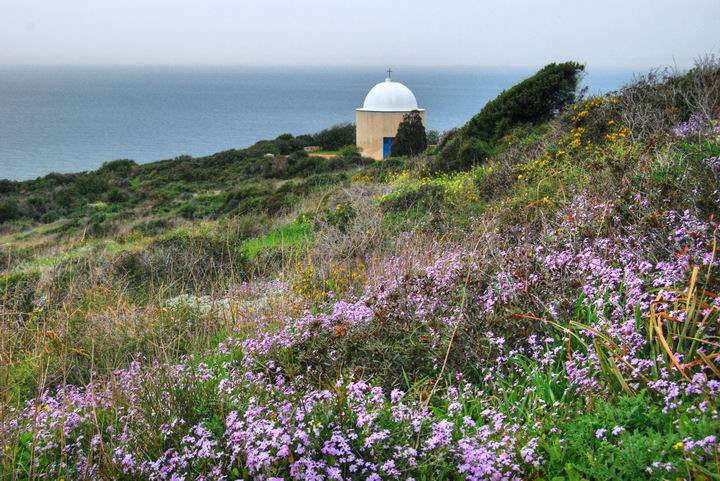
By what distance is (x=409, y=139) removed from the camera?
1283 inches

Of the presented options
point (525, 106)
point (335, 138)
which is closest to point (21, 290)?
point (525, 106)

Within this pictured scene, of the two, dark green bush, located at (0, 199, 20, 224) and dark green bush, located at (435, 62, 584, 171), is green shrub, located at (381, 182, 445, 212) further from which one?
dark green bush, located at (0, 199, 20, 224)

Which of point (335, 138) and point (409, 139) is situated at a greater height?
point (409, 139)

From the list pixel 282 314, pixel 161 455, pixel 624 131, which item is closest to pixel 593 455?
pixel 161 455

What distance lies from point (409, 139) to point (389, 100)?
328 inches

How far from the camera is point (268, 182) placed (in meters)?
29.8

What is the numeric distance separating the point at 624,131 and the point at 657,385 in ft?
21.3

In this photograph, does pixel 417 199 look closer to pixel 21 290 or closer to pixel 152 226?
pixel 21 290

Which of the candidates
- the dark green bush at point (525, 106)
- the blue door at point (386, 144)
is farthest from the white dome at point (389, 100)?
the dark green bush at point (525, 106)

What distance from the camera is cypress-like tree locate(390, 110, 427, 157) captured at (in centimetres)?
3241

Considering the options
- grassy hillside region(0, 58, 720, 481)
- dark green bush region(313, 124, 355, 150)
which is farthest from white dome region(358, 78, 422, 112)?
grassy hillside region(0, 58, 720, 481)

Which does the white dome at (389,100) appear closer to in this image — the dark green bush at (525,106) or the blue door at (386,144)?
the blue door at (386,144)

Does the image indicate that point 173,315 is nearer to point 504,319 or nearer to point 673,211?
point 504,319

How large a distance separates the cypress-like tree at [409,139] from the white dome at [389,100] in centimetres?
630
